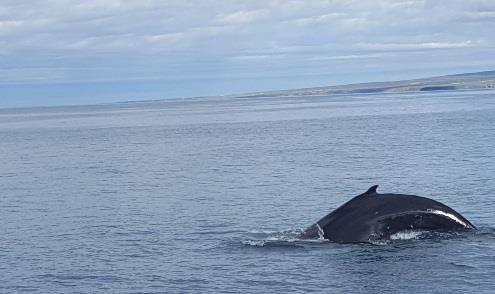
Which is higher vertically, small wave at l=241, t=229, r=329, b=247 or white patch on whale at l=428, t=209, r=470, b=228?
white patch on whale at l=428, t=209, r=470, b=228

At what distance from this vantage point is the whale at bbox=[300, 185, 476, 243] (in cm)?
2575

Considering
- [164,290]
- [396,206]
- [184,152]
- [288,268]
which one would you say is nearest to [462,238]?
[396,206]

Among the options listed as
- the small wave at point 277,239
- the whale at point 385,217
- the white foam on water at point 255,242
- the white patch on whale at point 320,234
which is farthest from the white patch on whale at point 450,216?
the white foam on water at point 255,242

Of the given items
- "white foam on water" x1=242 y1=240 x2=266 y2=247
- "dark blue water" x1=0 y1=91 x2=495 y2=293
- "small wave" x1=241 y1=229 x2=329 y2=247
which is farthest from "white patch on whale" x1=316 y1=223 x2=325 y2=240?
"white foam on water" x1=242 y1=240 x2=266 y2=247

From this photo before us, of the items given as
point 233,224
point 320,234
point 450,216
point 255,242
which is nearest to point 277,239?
point 255,242

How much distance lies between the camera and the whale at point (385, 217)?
25.8 m

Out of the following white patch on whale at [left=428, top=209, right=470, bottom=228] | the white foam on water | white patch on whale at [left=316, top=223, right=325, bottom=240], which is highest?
white patch on whale at [left=428, top=209, right=470, bottom=228]

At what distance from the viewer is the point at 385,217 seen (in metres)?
25.7

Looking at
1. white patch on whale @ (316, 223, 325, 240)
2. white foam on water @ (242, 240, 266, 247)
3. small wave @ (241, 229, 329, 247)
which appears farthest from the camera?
white foam on water @ (242, 240, 266, 247)

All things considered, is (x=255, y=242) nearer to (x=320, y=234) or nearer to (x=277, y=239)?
(x=277, y=239)

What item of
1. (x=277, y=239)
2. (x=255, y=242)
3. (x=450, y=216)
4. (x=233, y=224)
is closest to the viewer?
(x=450, y=216)

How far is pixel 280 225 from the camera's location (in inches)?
1259

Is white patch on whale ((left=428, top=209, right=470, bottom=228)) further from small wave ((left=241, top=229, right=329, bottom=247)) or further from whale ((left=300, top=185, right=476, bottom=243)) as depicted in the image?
small wave ((left=241, top=229, right=329, bottom=247))

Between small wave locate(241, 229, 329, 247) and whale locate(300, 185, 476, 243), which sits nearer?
whale locate(300, 185, 476, 243)
